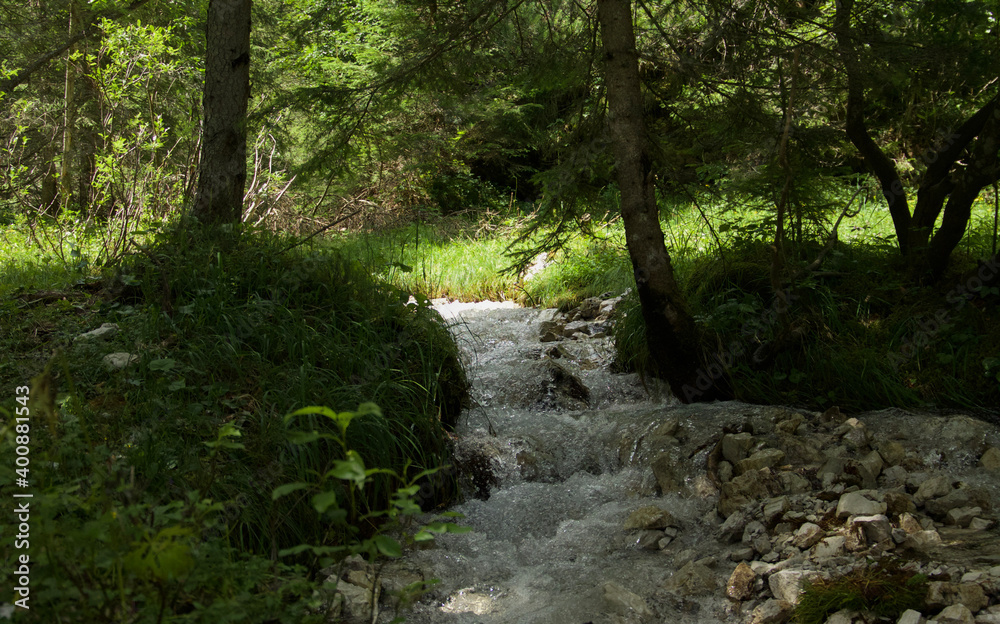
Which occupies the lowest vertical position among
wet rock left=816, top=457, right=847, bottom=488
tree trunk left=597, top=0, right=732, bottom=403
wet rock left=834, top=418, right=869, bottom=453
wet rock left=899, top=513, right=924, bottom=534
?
wet rock left=899, top=513, right=924, bottom=534

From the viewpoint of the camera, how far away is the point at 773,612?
110 inches

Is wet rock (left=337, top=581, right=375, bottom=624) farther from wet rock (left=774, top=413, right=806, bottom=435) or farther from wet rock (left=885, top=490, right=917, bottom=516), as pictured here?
wet rock (left=774, top=413, right=806, bottom=435)

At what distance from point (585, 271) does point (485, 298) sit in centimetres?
145

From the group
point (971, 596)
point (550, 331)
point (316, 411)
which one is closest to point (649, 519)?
Answer: point (971, 596)

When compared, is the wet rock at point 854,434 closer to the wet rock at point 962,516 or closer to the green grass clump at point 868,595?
the wet rock at point 962,516

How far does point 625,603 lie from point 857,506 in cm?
128

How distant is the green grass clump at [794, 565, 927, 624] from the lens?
259cm

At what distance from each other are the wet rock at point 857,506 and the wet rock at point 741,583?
0.62m

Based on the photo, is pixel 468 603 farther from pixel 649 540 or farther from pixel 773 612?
pixel 773 612

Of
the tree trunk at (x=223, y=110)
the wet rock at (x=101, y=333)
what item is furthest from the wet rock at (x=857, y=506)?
the tree trunk at (x=223, y=110)

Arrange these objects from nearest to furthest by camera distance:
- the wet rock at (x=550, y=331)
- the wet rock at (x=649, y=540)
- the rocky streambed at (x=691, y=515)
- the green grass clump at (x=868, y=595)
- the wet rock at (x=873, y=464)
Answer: the green grass clump at (x=868, y=595)
the rocky streambed at (x=691, y=515)
the wet rock at (x=649, y=540)
the wet rock at (x=873, y=464)
the wet rock at (x=550, y=331)

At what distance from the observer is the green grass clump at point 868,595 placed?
259cm

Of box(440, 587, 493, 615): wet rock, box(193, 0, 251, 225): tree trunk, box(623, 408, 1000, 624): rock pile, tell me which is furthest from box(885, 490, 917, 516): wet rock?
box(193, 0, 251, 225): tree trunk

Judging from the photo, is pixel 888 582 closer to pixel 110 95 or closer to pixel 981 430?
pixel 981 430
